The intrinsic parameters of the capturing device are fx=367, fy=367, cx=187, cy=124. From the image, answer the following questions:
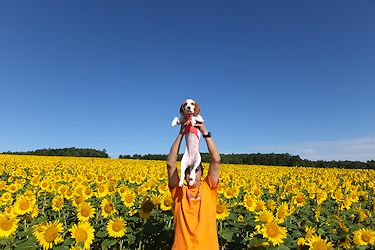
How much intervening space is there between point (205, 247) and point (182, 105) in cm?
175

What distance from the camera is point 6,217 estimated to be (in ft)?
20.2

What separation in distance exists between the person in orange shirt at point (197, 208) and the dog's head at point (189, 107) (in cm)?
21

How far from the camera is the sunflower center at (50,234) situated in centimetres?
525

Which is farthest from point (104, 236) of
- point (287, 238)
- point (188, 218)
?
point (287, 238)

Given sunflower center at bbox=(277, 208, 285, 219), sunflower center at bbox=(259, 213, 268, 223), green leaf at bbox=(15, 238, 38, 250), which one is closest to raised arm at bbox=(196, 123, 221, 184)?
sunflower center at bbox=(259, 213, 268, 223)

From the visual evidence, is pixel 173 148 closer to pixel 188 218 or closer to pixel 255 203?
pixel 188 218

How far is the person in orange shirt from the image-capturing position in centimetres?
446

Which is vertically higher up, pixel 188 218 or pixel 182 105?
pixel 182 105

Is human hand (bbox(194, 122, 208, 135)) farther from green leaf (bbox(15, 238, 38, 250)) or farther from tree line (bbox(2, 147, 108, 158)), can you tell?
tree line (bbox(2, 147, 108, 158))

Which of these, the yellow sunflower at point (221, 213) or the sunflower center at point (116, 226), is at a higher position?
the yellow sunflower at point (221, 213)

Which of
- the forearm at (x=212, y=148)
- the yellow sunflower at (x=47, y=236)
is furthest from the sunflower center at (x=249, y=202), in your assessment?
the yellow sunflower at (x=47, y=236)

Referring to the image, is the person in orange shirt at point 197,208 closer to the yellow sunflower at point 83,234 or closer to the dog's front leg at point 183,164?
the dog's front leg at point 183,164

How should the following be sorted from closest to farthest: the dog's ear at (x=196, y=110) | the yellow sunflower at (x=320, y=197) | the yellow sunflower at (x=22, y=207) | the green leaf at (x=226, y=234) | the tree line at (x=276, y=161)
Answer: the dog's ear at (x=196, y=110) < the green leaf at (x=226, y=234) < the yellow sunflower at (x=22, y=207) < the yellow sunflower at (x=320, y=197) < the tree line at (x=276, y=161)

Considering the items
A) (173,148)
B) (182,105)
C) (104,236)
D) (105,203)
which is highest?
(182,105)
